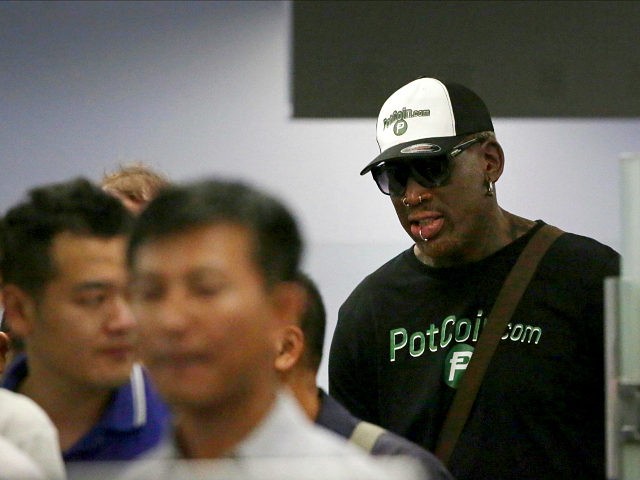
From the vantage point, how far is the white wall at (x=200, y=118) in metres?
3.17

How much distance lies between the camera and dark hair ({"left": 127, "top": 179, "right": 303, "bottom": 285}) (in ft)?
2.77

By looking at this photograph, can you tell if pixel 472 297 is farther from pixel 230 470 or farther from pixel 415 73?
pixel 230 470

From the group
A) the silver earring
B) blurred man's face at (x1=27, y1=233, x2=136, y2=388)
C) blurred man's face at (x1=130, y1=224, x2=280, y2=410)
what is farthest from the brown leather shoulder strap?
blurred man's face at (x1=130, y1=224, x2=280, y2=410)

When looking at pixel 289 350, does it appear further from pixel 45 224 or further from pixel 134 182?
pixel 134 182

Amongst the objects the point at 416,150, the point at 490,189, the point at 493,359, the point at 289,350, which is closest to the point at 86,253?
the point at 289,350

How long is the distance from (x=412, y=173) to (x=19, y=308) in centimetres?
102

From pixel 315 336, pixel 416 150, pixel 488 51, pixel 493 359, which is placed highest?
pixel 488 51

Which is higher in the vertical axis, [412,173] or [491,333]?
[412,173]

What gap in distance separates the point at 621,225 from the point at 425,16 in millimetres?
1298

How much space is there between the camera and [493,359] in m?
1.99

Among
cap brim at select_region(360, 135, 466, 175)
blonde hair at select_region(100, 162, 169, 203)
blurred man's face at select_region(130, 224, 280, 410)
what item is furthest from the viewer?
cap brim at select_region(360, 135, 466, 175)

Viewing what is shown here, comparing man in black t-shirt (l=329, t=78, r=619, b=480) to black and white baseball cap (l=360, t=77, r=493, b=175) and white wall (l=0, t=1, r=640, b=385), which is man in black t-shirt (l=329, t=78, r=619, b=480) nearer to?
black and white baseball cap (l=360, t=77, r=493, b=175)

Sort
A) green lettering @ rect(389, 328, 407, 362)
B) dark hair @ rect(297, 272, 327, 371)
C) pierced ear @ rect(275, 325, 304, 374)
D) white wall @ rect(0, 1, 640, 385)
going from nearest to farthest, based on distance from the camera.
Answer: pierced ear @ rect(275, 325, 304, 374), dark hair @ rect(297, 272, 327, 371), green lettering @ rect(389, 328, 407, 362), white wall @ rect(0, 1, 640, 385)

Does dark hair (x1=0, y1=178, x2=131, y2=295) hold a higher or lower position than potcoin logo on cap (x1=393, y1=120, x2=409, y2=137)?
lower
